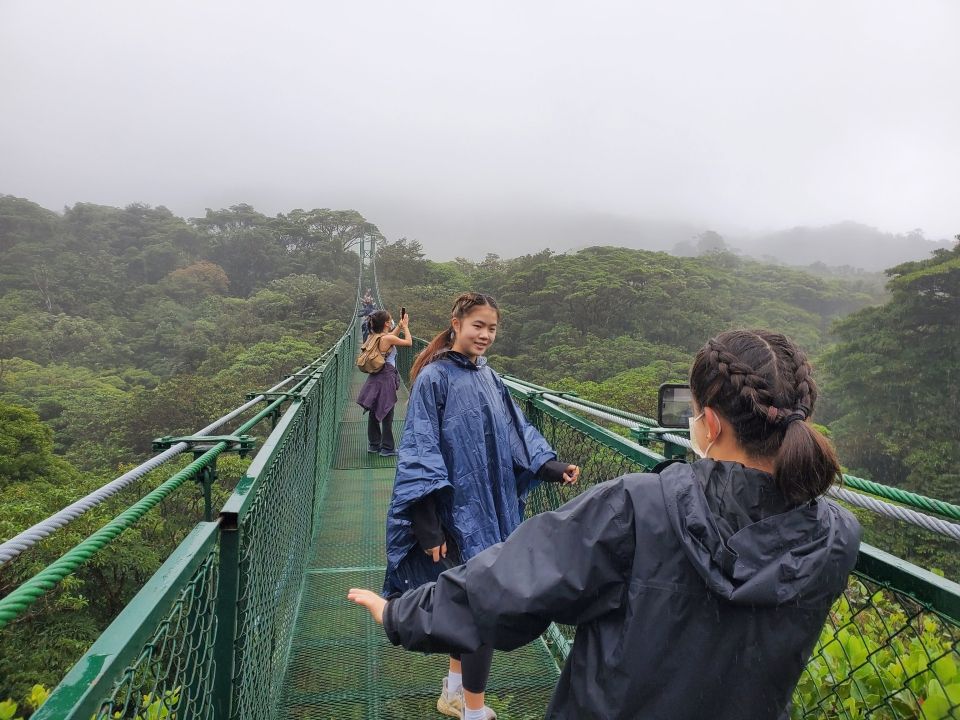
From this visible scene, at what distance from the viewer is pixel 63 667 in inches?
203

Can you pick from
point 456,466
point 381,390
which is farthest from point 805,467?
point 381,390

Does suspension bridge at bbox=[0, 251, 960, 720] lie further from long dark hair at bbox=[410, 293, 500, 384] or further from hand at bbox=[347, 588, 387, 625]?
long dark hair at bbox=[410, 293, 500, 384]

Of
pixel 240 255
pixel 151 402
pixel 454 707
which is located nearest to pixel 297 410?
pixel 454 707

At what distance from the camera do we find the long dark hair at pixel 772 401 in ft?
2.07

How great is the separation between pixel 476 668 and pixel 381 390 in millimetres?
2847

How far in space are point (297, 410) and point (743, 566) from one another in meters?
1.66

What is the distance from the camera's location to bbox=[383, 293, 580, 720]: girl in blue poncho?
1.28m

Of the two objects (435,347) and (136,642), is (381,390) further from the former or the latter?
(136,642)

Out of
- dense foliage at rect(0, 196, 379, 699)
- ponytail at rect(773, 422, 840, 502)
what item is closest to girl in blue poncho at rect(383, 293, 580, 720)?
ponytail at rect(773, 422, 840, 502)

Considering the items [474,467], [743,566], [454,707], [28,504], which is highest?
[743,566]

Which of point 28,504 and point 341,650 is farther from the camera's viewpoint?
point 28,504

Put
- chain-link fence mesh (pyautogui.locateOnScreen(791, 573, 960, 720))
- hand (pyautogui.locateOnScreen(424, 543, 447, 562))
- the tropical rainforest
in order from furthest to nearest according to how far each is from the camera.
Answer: the tropical rainforest → hand (pyautogui.locateOnScreen(424, 543, 447, 562)) → chain-link fence mesh (pyautogui.locateOnScreen(791, 573, 960, 720))

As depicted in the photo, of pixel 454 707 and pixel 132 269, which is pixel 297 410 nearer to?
pixel 454 707

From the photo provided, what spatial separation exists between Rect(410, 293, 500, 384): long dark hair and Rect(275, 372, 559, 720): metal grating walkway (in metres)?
0.97
